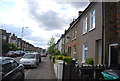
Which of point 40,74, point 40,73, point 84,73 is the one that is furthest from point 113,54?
point 40,73

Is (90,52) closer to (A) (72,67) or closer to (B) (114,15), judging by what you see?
(B) (114,15)

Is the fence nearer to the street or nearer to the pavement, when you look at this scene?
the pavement

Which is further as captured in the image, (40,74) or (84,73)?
(40,74)

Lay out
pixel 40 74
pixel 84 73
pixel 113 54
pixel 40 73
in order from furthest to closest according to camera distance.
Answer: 1. pixel 40 73
2. pixel 40 74
3. pixel 113 54
4. pixel 84 73

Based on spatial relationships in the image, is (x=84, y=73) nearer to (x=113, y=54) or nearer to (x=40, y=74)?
(x=113, y=54)

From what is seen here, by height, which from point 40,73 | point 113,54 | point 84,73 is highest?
point 113,54

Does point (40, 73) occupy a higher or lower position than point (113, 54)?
lower

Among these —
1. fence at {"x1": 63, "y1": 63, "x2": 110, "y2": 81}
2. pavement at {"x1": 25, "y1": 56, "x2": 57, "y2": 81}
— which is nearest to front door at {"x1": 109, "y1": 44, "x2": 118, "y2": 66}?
fence at {"x1": 63, "y1": 63, "x2": 110, "y2": 81}

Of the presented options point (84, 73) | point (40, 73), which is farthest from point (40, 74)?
point (84, 73)

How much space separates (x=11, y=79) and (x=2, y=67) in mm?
556

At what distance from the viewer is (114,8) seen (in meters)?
9.18

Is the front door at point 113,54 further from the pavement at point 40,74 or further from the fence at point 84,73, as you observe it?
the pavement at point 40,74

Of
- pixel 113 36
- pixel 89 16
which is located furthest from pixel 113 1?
pixel 89 16

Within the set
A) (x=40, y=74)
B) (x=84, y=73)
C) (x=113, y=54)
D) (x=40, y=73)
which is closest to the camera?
(x=84, y=73)
